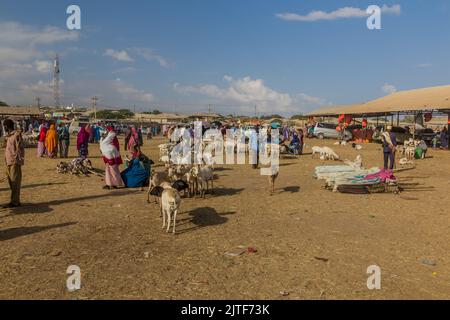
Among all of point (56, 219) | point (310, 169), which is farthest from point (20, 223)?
point (310, 169)

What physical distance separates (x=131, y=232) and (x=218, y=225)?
1698 millimetres

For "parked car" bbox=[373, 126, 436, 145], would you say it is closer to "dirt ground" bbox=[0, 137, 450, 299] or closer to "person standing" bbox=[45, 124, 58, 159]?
"dirt ground" bbox=[0, 137, 450, 299]

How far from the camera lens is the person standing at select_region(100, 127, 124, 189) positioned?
11039 mm

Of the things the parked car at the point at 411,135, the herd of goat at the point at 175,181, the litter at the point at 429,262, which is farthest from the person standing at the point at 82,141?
the parked car at the point at 411,135

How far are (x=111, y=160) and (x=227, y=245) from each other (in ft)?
19.5

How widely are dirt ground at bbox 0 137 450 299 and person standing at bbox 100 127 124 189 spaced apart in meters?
0.42

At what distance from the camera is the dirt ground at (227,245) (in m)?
4.79

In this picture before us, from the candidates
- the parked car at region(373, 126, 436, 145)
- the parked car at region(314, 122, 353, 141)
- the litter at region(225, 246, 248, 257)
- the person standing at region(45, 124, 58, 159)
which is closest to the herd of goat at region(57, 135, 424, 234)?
the litter at region(225, 246, 248, 257)

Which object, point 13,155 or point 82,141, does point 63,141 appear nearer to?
point 82,141

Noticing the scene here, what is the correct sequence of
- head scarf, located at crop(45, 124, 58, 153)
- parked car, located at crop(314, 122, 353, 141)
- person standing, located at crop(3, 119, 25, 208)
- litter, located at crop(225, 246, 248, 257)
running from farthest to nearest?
parked car, located at crop(314, 122, 353, 141) → head scarf, located at crop(45, 124, 58, 153) → person standing, located at crop(3, 119, 25, 208) → litter, located at crop(225, 246, 248, 257)

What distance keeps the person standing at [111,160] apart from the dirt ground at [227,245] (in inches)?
16.4

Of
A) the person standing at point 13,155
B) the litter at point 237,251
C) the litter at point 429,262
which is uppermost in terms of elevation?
the person standing at point 13,155

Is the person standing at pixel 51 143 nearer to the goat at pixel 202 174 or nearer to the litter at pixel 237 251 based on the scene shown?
the goat at pixel 202 174

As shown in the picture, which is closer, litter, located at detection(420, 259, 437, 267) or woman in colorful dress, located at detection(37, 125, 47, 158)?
litter, located at detection(420, 259, 437, 267)
